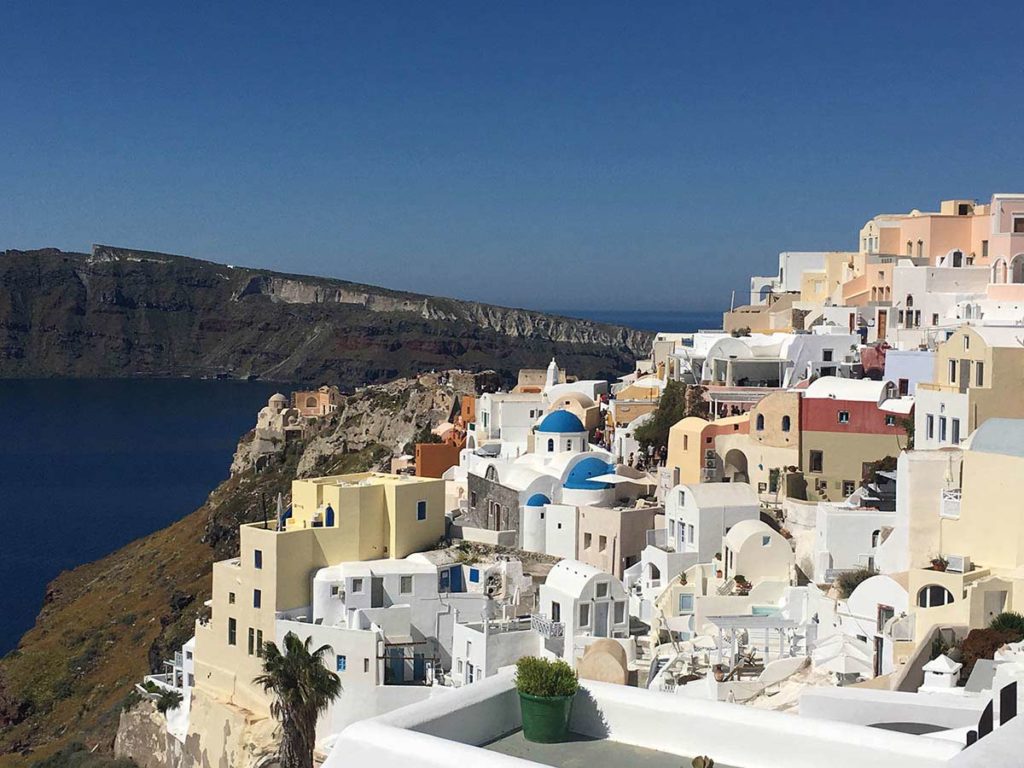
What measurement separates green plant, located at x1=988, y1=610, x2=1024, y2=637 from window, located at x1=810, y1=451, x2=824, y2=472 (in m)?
12.2

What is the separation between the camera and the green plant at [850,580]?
78.0 ft

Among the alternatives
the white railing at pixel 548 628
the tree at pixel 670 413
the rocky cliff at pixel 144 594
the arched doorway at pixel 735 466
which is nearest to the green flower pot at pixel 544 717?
the white railing at pixel 548 628

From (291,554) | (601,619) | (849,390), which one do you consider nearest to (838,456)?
(849,390)

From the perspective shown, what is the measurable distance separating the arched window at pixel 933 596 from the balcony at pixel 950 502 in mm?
2342

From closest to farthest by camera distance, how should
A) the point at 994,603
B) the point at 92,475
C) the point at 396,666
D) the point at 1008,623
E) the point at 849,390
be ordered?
the point at 1008,623 → the point at 994,603 → the point at 396,666 → the point at 849,390 → the point at 92,475

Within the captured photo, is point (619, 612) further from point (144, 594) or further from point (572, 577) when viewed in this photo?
point (144, 594)

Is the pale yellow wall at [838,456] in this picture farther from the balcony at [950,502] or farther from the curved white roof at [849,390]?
the balcony at [950,502]

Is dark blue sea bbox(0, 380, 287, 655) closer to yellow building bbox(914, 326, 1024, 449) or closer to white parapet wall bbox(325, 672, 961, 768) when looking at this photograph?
yellow building bbox(914, 326, 1024, 449)

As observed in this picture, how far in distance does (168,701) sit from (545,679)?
80.6 ft

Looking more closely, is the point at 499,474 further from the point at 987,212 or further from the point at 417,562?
the point at 987,212

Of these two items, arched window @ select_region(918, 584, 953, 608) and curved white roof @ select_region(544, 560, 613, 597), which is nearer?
arched window @ select_region(918, 584, 953, 608)

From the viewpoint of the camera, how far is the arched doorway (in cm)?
3262

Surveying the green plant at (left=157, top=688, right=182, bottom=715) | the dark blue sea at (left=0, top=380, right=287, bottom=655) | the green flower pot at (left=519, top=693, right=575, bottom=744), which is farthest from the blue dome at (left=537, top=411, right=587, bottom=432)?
the dark blue sea at (left=0, top=380, right=287, bottom=655)

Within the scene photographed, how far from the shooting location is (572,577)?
24.8 meters
